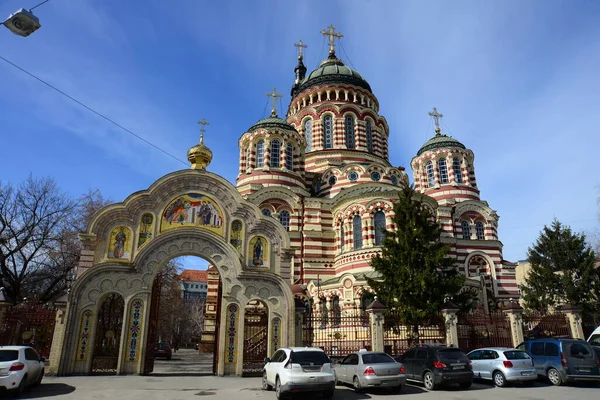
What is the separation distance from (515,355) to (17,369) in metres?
15.3

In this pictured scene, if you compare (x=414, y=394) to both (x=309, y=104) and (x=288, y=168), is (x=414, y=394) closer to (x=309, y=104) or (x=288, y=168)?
(x=288, y=168)

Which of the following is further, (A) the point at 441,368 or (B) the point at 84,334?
(B) the point at 84,334

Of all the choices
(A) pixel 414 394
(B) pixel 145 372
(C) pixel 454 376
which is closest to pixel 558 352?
(C) pixel 454 376

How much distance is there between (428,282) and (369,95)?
28.5 meters

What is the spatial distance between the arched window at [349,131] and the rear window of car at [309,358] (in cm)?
3068

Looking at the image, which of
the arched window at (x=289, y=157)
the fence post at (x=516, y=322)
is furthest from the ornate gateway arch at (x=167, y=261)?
the arched window at (x=289, y=157)

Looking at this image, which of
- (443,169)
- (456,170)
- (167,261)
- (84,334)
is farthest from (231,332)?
(456,170)

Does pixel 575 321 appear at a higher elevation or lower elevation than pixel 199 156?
lower

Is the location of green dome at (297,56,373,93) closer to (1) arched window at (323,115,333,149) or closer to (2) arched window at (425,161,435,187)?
(1) arched window at (323,115,333,149)

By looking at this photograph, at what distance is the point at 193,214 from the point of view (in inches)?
657

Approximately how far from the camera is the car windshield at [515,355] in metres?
13.2

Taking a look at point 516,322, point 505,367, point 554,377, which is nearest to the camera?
point 505,367

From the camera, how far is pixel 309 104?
42375mm

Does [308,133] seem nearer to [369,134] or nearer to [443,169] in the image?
[369,134]
